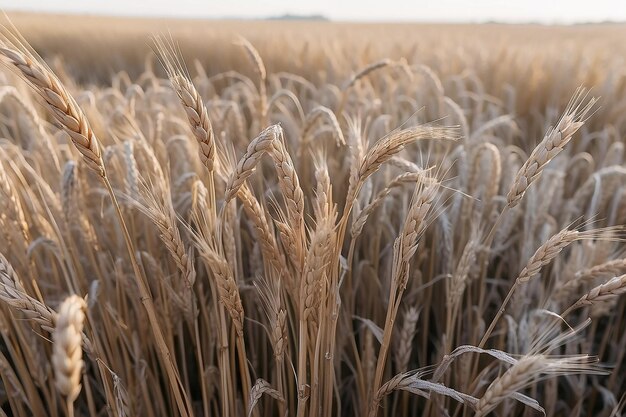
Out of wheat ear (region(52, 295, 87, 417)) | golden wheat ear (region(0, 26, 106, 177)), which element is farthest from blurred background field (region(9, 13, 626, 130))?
wheat ear (region(52, 295, 87, 417))

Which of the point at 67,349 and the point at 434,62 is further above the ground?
the point at 434,62


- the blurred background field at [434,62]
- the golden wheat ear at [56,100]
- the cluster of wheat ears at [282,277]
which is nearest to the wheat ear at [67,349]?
the cluster of wheat ears at [282,277]

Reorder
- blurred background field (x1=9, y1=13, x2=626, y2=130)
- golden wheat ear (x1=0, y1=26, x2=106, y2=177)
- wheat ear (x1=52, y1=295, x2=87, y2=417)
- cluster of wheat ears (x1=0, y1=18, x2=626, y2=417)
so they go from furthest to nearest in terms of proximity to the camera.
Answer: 1. blurred background field (x1=9, y1=13, x2=626, y2=130)
2. cluster of wheat ears (x1=0, y1=18, x2=626, y2=417)
3. golden wheat ear (x1=0, y1=26, x2=106, y2=177)
4. wheat ear (x1=52, y1=295, x2=87, y2=417)

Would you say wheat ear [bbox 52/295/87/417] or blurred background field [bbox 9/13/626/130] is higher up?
blurred background field [bbox 9/13/626/130]

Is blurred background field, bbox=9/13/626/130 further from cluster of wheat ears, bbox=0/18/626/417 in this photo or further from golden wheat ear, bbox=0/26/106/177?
golden wheat ear, bbox=0/26/106/177

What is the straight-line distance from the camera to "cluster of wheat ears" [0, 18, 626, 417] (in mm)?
710

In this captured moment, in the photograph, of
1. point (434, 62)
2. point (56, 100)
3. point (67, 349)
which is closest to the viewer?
point (67, 349)

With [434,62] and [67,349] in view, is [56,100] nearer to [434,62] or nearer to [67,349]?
[67,349]

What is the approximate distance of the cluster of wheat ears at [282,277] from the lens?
710 millimetres

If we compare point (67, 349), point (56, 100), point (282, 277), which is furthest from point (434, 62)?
point (67, 349)

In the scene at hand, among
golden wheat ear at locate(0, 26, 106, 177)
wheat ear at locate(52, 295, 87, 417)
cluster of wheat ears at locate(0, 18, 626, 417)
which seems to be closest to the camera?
wheat ear at locate(52, 295, 87, 417)

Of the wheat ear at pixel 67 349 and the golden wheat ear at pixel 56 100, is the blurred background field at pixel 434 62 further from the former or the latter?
the wheat ear at pixel 67 349

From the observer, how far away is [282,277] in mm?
990

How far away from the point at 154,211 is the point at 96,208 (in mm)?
1122
